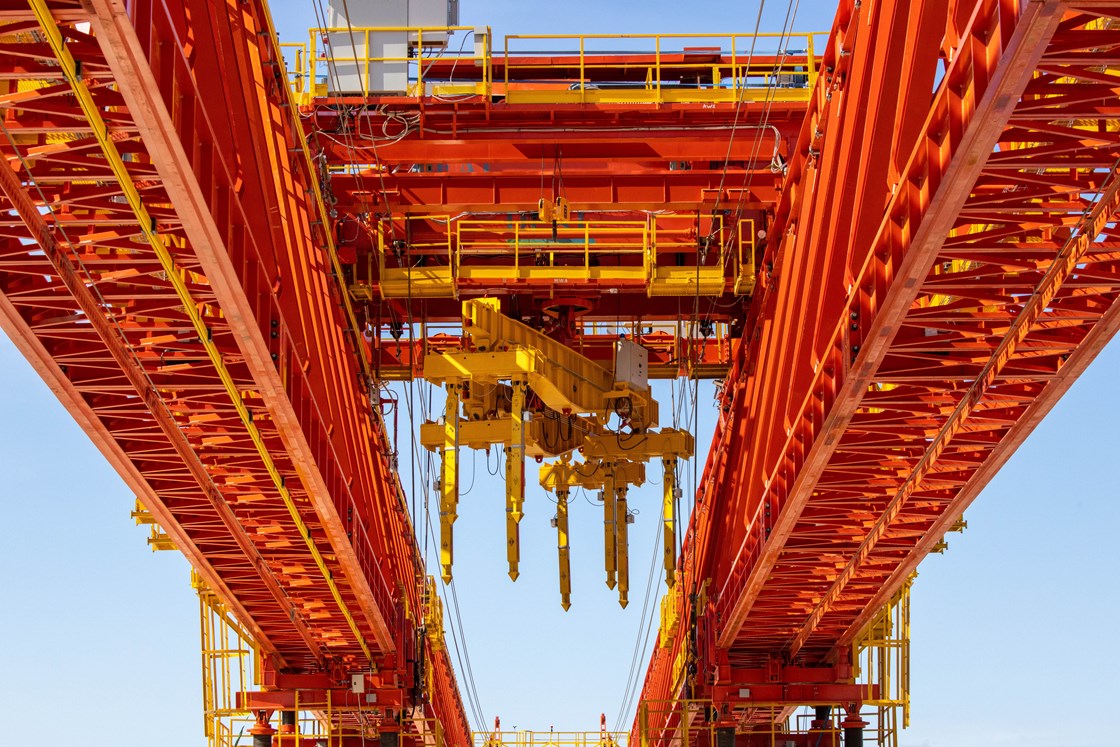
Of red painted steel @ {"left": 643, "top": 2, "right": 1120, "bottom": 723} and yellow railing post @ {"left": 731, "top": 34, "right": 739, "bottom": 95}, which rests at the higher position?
yellow railing post @ {"left": 731, "top": 34, "right": 739, "bottom": 95}

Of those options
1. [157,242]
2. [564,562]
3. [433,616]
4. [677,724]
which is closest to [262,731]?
[433,616]

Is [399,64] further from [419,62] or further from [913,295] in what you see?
[913,295]

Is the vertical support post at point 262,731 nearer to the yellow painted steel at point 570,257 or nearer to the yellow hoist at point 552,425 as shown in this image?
the yellow hoist at point 552,425

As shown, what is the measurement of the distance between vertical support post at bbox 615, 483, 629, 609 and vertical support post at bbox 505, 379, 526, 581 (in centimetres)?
291

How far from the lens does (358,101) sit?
28.9 meters

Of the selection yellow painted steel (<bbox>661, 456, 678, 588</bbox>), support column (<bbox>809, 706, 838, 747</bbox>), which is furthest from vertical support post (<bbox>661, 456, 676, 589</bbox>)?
support column (<bbox>809, 706, 838, 747</bbox>)

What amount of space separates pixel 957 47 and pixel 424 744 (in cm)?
2950

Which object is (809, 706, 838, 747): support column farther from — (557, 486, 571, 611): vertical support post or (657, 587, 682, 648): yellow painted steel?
(557, 486, 571, 611): vertical support post

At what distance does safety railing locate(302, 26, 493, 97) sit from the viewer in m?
28.6

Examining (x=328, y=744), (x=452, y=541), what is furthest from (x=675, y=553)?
(x=328, y=744)

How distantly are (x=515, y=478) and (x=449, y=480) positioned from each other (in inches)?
80.0

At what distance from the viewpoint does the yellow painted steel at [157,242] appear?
1337cm

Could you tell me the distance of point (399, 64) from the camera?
96.0ft

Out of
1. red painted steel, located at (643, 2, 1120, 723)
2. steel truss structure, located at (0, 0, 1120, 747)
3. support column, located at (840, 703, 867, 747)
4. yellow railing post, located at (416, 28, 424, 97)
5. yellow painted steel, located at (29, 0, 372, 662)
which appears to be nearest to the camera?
yellow painted steel, located at (29, 0, 372, 662)
